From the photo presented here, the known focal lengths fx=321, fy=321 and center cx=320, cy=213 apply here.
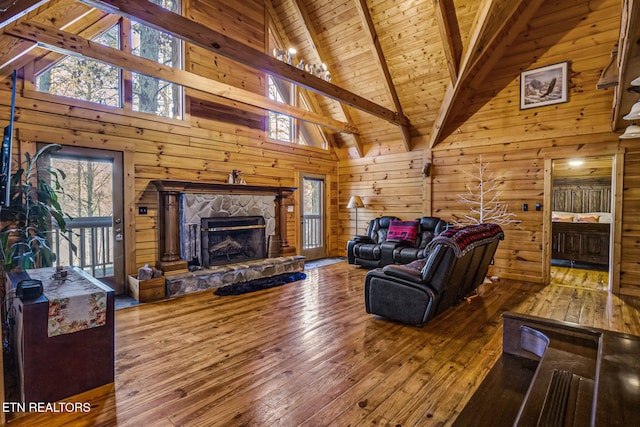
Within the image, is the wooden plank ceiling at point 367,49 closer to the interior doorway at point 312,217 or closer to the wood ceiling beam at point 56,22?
the wood ceiling beam at point 56,22

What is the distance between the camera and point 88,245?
4.21 metres

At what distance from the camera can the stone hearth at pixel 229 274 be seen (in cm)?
447

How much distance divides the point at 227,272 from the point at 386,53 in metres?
4.64

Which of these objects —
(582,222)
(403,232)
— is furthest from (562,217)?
(403,232)

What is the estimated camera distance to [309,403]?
2.05 metres

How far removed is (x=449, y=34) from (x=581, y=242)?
483cm

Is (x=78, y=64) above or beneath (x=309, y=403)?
above

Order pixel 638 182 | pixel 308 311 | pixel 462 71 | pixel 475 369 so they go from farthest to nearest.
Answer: pixel 462 71
pixel 638 182
pixel 308 311
pixel 475 369

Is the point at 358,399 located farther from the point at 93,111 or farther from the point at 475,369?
the point at 93,111

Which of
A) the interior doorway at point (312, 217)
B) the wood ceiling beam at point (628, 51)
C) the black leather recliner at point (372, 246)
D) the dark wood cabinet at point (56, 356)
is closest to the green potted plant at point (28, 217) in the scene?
the dark wood cabinet at point (56, 356)

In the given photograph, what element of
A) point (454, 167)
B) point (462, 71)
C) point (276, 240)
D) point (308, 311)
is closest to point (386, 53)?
point (462, 71)

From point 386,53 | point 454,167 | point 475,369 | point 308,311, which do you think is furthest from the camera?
point 454,167

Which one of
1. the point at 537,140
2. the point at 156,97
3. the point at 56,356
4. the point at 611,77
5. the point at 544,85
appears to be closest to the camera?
the point at 56,356

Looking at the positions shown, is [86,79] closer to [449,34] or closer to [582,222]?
[449,34]
